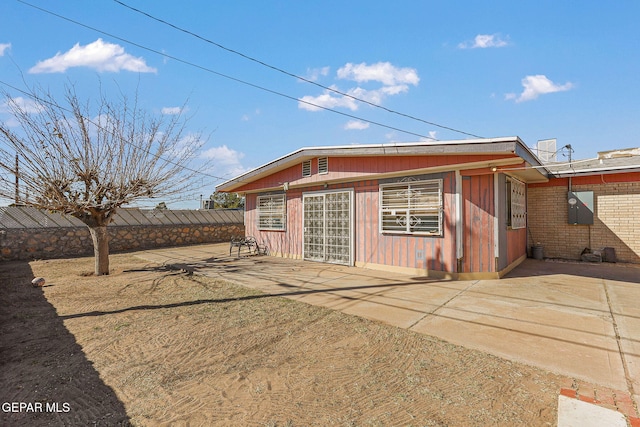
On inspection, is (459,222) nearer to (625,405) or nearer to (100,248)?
(625,405)

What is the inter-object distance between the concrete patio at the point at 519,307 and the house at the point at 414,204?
0.56 m

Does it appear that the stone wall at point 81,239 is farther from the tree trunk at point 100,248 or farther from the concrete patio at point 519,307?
the concrete patio at point 519,307

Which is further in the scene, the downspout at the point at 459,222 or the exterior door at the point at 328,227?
the exterior door at the point at 328,227

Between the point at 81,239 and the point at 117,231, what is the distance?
1.40 m

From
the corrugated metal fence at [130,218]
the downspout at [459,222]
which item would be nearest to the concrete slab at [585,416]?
the downspout at [459,222]

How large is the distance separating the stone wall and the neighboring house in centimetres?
1559

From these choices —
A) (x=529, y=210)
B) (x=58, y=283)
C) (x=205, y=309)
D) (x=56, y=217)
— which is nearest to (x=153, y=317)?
(x=205, y=309)

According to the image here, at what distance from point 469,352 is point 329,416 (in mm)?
1851

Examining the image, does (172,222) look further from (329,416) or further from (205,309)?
(329,416)

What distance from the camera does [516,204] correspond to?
8.67 m

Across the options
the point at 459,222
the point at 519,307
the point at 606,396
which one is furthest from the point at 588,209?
the point at 606,396

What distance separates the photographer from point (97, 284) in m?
6.96

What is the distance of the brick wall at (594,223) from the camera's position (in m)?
9.04

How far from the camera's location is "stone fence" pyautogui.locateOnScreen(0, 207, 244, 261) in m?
10.9
